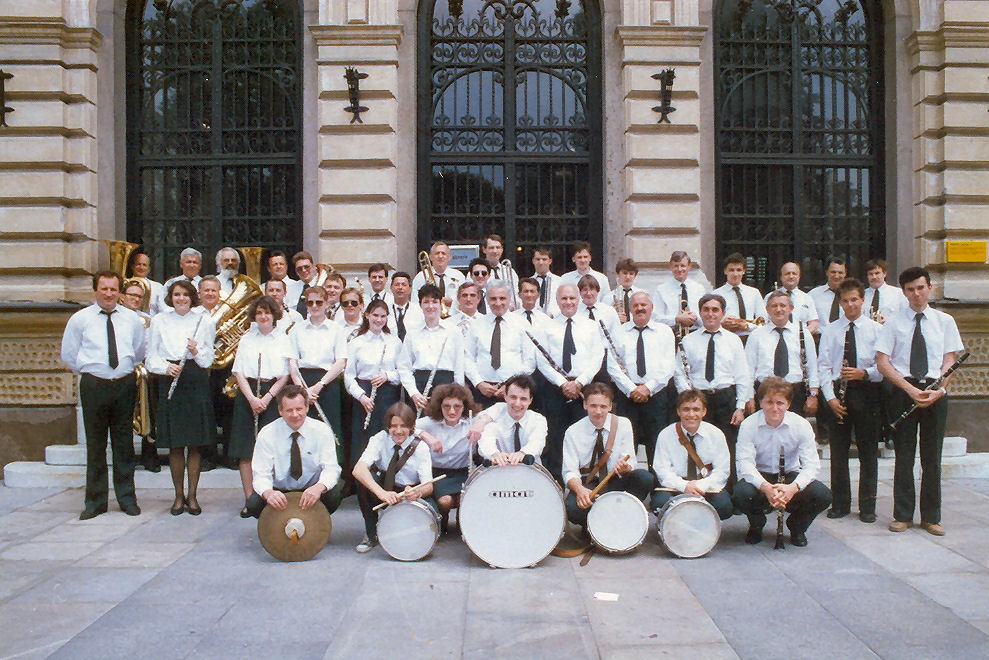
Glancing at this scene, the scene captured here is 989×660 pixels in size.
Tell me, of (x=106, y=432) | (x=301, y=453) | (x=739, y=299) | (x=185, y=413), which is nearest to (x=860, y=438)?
(x=739, y=299)

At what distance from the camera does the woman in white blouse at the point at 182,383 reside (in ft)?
27.8

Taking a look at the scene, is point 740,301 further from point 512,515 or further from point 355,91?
point 355,91

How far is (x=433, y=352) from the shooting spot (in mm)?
8383

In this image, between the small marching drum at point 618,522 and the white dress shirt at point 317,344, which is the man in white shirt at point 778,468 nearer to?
the small marching drum at point 618,522

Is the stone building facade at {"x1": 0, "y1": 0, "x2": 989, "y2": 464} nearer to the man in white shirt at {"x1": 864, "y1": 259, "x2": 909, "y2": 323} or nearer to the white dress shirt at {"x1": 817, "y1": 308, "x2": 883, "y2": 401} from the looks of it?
the man in white shirt at {"x1": 864, "y1": 259, "x2": 909, "y2": 323}

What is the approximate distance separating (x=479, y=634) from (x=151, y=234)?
9388 mm

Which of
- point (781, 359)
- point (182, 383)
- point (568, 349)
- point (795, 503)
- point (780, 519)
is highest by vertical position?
point (568, 349)

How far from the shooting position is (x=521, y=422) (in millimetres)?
7340

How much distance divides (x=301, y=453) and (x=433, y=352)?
1.74 metres

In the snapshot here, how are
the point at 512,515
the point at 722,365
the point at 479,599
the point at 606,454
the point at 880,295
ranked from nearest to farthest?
the point at 479,599
the point at 512,515
the point at 606,454
the point at 722,365
the point at 880,295

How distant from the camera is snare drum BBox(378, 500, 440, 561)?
6.75m

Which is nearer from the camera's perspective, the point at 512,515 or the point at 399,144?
the point at 512,515

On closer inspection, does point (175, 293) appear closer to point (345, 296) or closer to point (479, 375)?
point (345, 296)

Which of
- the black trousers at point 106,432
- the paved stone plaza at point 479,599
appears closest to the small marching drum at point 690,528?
the paved stone plaza at point 479,599
